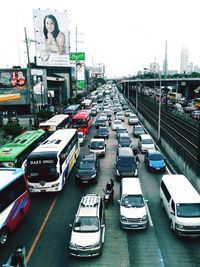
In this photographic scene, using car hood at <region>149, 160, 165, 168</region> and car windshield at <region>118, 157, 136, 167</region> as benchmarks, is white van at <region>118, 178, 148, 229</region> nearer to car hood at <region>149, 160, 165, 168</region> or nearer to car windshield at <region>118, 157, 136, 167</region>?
car windshield at <region>118, 157, 136, 167</region>

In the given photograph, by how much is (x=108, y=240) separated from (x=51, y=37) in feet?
180

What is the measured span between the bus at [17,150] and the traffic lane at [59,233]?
4655 mm

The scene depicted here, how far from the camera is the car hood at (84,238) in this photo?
13.8 metres

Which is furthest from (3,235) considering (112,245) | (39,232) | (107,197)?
(107,197)

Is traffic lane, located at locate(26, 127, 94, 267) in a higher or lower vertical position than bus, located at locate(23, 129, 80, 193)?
lower

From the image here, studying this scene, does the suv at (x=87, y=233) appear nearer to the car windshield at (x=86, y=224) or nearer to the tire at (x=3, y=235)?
the car windshield at (x=86, y=224)

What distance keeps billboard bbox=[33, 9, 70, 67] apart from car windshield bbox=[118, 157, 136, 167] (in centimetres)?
4382

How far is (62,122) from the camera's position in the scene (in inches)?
1639

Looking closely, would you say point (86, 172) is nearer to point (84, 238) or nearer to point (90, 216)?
point (90, 216)

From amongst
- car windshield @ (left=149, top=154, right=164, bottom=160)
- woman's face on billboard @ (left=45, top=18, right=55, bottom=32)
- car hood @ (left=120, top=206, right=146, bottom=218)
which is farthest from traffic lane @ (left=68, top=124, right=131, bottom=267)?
woman's face on billboard @ (left=45, top=18, right=55, bottom=32)

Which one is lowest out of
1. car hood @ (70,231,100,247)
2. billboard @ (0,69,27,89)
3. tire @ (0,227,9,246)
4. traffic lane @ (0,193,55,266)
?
traffic lane @ (0,193,55,266)

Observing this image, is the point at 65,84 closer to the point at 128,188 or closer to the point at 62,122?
the point at 62,122

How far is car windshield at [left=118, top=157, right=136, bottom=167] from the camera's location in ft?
80.6

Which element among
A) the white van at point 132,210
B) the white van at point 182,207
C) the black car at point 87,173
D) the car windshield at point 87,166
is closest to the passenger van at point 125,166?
the black car at point 87,173
